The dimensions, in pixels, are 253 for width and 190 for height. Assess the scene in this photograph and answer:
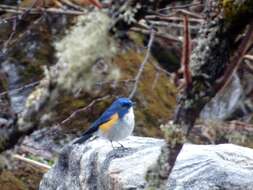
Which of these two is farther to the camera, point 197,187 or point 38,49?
point 38,49

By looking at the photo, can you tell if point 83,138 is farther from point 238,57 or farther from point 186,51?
point 238,57

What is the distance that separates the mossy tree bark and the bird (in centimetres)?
347

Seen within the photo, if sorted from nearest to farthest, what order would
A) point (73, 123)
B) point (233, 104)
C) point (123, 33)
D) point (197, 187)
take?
point (123, 33)
point (197, 187)
point (73, 123)
point (233, 104)

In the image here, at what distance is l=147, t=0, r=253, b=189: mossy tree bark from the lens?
6.50ft

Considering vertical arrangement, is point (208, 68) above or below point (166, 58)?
above

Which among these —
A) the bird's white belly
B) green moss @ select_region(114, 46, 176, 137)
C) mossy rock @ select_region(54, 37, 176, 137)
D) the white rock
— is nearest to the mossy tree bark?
the white rock

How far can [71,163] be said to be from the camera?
5770 millimetres

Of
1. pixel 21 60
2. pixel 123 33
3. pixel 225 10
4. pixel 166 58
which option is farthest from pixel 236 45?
pixel 166 58

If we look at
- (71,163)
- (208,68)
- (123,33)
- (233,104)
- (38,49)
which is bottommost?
(233,104)

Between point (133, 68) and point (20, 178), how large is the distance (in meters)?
2.31

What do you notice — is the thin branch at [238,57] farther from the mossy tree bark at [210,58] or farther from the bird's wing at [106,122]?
the bird's wing at [106,122]

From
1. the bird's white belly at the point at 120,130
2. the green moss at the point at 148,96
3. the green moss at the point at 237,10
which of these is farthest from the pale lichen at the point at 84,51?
the green moss at the point at 148,96

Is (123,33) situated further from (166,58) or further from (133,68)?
(166,58)

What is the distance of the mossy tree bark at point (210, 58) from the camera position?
198 centimetres
